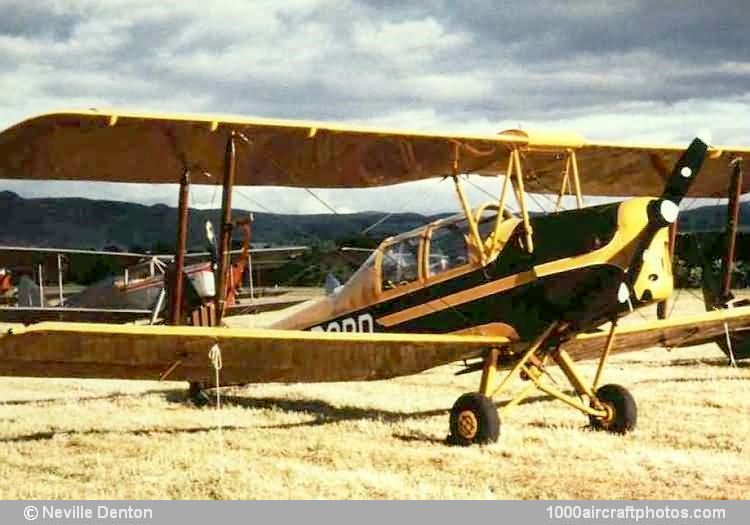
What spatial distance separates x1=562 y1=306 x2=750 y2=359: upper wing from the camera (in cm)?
827

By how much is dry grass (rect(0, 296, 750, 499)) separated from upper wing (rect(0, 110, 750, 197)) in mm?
2230

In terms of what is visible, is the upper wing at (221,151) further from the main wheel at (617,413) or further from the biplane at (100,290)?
the biplane at (100,290)

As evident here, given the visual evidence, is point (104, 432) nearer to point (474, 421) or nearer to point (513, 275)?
point (474, 421)

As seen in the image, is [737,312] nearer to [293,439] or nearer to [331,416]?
[331,416]

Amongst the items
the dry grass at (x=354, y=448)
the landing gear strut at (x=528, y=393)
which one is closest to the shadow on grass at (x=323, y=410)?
the dry grass at (x=354, y=448)

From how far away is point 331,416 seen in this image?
832cm

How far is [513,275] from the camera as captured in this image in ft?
22.6

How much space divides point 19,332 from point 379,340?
2582 millimetres

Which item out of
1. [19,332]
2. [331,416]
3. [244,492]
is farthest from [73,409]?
[244,492]

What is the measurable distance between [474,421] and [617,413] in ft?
4.46

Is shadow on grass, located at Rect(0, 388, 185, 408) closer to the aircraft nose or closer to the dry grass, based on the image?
the dry grass

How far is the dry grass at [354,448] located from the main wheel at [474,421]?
14cm

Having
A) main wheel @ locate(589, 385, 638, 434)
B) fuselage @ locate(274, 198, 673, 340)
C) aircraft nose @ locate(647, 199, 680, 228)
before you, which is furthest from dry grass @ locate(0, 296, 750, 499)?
aircraft nose @ locate(647, 199, 680, 228)

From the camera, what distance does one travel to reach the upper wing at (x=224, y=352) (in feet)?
19.4
